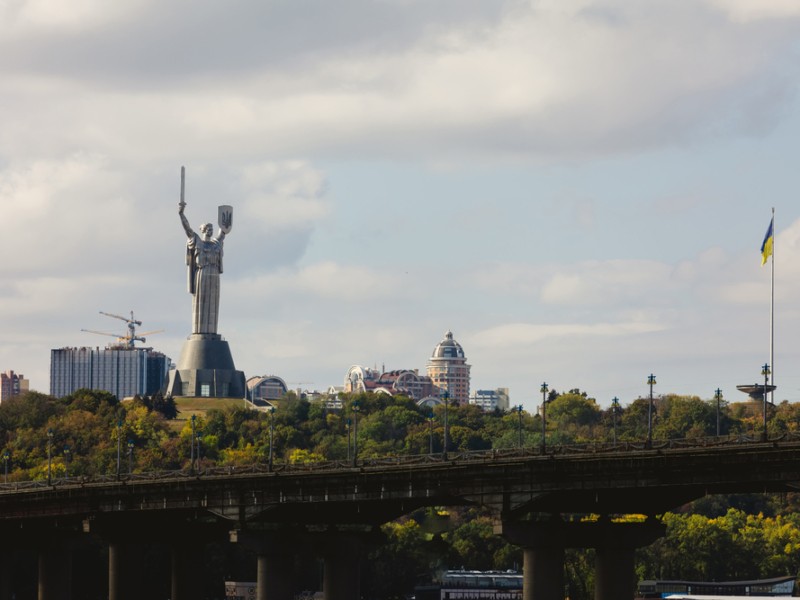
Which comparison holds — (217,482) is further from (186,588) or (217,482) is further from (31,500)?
(31,500)

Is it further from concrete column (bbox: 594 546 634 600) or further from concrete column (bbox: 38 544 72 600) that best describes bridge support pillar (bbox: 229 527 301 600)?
concrete column (bbox: 594 546 634 600)

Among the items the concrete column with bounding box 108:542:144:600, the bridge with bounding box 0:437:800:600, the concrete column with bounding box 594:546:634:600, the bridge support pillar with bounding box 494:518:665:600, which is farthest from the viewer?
the concrete column with bounding box 108:542:144:600

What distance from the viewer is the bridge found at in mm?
133875

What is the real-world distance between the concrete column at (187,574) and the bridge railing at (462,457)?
727cm

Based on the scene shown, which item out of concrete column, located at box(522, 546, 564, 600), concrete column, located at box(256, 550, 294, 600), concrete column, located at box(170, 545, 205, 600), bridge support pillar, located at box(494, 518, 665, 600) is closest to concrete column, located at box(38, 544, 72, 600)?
concrete column, located at box(170, 545, 205, 600)

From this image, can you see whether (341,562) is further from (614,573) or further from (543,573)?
(614,573)

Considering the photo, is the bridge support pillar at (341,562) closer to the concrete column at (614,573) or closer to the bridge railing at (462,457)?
the bridge railing at (462,457)

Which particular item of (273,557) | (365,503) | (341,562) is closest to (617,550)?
(365,503)

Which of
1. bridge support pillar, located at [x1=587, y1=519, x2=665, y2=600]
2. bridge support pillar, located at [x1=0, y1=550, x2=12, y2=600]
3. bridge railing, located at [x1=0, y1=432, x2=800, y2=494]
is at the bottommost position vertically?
bridge support pillar, located at [x1=0, y1=550, x2=12, y2=600]

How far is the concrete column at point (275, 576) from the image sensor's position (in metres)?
156

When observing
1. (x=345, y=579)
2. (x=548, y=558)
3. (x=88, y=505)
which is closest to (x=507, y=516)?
(x=548, y=558)

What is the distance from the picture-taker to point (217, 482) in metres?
162

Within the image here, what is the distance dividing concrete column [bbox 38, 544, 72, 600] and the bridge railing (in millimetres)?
6636

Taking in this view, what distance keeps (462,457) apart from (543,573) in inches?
658
